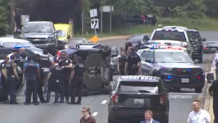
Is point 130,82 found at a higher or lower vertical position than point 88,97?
higher

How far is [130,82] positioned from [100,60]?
7542 mm

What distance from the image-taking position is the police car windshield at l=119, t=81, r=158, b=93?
1775cm

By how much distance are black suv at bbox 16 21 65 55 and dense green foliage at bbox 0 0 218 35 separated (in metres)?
6.56

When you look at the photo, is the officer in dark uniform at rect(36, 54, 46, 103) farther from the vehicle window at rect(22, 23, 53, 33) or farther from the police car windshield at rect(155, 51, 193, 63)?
the vehicle window at rect(22, 23, 53, 33)

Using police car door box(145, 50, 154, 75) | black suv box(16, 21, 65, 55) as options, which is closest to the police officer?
police car door box(145, 50, 154, 75)

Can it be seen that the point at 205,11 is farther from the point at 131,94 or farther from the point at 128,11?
the point at 131,94

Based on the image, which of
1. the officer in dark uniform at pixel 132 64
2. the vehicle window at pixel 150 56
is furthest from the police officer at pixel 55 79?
the vehicle window at pixel 150 56

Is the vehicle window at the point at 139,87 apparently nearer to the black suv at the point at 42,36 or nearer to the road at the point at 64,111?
the road at the point at 64,111

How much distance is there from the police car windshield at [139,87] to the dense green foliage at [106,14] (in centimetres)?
2839

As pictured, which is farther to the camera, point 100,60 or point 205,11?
point 205,11

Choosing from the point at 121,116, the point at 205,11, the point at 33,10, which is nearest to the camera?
the point at 121,116

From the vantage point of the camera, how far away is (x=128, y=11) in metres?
76.8

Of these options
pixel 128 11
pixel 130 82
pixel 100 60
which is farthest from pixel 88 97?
pixel 128 11

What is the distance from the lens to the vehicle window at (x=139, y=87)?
58.2 feet
